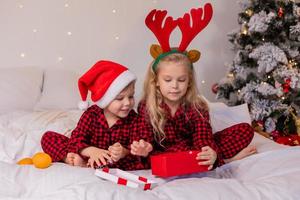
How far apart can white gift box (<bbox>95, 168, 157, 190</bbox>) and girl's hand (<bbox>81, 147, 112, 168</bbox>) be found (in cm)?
12

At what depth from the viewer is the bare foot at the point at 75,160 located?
179 cm

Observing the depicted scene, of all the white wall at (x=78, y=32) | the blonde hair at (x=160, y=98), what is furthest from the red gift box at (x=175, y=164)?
the white wall at (x=78, y=32)

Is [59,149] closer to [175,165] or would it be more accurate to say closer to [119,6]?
[175,165]

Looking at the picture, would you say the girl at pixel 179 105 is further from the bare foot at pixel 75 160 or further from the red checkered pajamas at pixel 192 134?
the bare foot at pixel 75 160

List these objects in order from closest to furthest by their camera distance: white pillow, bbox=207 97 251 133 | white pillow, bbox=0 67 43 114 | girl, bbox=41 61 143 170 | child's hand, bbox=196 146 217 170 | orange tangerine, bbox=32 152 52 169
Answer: orange tangerine, bbox=32 152 52 169 → child's hand, bbox=196 146 217 170 → girl, bbox=41 61 143 170 → white pillow, bbox=207 97 251 133 → white pillow, bbox=0 67 43 114

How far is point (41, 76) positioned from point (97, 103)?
1252 mm

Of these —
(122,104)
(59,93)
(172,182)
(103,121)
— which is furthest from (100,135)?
(59,93)

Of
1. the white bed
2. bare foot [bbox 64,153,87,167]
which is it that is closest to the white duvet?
the white bed

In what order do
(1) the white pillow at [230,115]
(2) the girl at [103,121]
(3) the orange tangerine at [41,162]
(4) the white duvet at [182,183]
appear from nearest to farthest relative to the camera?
(4) the white duvet at [182,183] < (3) the orange tangerine at [41,162] < (2) the girl at [103,121] < (1) the white pillow at [230,115]

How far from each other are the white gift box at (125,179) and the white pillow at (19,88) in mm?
1349

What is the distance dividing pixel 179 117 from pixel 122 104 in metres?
0.27

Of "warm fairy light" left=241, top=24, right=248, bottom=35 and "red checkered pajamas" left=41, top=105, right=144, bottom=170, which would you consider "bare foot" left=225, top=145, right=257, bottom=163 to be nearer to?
"red checkered pajamas" left=41, top=105, right=144, bottom=170

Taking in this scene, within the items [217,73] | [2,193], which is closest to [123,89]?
[2,193]

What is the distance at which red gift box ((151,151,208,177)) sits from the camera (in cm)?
161
